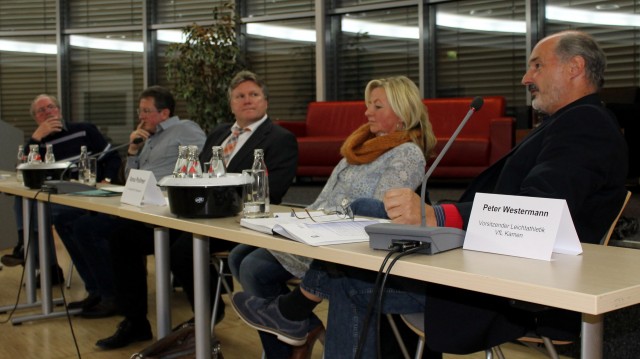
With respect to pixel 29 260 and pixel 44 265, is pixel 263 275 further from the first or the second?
pixel 29 260

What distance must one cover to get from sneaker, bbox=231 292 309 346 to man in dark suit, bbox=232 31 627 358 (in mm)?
79

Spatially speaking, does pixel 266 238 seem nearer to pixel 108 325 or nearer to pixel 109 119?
pixel 108 325

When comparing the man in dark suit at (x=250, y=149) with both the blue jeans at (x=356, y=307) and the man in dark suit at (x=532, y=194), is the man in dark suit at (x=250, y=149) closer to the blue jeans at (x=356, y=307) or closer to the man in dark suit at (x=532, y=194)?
the man in dark suit at (x=532, y=194)

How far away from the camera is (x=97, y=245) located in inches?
135

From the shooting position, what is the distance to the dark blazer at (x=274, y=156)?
298cm

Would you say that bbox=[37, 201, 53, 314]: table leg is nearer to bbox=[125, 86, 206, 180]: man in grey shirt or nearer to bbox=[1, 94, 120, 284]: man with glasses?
bbox=[125, 86, 206, 180]: man in grey shirt

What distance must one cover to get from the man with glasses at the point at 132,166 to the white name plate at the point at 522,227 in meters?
2.14

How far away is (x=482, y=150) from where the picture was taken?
227 inches

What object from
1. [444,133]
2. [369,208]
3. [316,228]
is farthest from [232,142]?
[444,133]

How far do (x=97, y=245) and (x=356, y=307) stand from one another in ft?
6.49

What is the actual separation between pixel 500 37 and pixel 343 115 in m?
1.66

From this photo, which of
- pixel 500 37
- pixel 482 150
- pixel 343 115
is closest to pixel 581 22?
pixel 500 37

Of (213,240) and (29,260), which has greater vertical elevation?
(213,240)

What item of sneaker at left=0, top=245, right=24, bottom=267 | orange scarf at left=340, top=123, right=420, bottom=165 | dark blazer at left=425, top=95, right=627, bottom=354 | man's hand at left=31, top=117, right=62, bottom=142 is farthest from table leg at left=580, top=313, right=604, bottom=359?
sneaker at left=0, top=245, right=24, bottom=267
